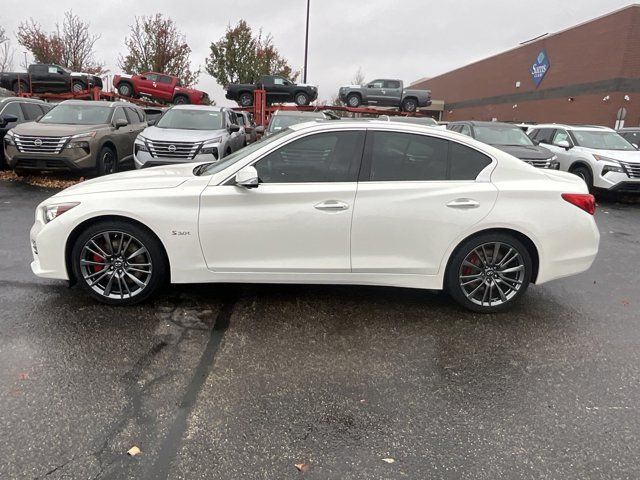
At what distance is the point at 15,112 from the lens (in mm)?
11664

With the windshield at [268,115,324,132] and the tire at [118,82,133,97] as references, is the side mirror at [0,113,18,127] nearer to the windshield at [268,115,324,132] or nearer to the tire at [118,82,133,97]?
the windshield at [268,115,324,132]

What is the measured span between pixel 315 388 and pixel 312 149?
1984mm

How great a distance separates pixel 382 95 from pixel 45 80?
15.6 meters

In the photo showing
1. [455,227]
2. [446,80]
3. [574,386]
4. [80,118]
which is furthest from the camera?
[446,80]

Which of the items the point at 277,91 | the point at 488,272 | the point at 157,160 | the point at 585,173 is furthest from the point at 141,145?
the point at 277,91

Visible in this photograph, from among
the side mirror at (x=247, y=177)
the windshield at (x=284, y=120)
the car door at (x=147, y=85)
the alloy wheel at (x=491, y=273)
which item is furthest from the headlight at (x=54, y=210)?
the car door at (x=147, y=85)

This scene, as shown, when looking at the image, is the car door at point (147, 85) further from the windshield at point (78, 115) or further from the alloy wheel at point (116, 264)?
the alloy wheel at point (116, 264)

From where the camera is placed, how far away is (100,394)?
9.65ft

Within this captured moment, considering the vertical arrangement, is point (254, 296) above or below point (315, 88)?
below

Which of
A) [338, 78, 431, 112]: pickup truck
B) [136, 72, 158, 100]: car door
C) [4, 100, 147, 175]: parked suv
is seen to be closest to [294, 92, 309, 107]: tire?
[338, 78, 431, 112]: pickup truck

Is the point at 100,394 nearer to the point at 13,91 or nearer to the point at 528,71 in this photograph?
the point at 13,91

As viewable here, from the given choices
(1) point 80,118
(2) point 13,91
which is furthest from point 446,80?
(1) point 80,118

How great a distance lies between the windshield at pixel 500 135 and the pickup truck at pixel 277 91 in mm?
11725

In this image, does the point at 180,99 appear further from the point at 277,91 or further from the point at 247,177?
the point at 247,177
